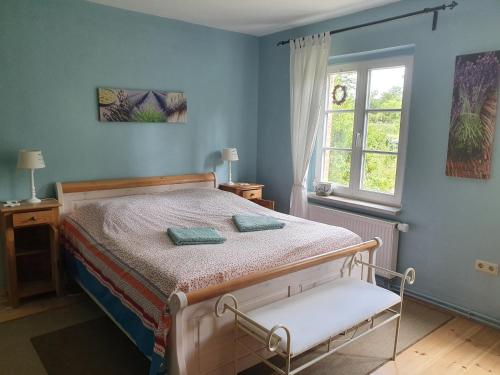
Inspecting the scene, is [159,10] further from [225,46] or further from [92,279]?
[92,279]

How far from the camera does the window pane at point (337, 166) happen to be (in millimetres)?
3884

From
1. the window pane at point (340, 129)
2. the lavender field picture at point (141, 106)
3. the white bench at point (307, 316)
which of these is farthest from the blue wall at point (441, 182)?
the lavender field picture at point (141, 106)

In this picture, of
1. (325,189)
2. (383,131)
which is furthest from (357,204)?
(383,131)

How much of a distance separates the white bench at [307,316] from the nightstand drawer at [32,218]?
1788mm

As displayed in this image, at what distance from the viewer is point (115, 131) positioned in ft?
11.7

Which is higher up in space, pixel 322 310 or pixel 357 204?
pixel 357 204

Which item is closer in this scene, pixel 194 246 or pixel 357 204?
pixel 194 246

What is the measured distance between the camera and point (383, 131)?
352cm

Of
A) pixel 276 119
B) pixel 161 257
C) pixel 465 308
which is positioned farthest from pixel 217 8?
pixel 465 308

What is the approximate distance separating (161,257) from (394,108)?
7.91 ft

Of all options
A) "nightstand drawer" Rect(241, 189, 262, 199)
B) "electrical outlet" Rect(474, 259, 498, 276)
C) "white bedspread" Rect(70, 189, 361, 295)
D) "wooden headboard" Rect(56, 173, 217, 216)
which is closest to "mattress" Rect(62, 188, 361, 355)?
"white bedspread" Rect(70, 189, 361, 295)

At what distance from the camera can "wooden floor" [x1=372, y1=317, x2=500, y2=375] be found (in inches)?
91.6

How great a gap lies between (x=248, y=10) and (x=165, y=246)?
2.33 m

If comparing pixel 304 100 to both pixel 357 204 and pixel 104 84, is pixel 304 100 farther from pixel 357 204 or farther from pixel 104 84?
pixel 104 84
